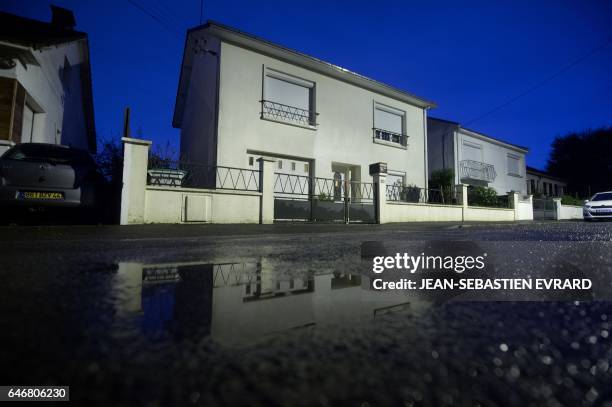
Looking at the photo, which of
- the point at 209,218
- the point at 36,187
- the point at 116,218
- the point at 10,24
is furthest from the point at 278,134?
the point at 10,24

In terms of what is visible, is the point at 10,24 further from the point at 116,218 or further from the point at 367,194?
the point at 367,194

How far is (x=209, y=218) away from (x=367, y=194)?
20.3ft

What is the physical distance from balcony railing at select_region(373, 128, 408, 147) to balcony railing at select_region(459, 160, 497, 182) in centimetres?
588

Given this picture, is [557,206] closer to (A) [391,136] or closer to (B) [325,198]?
(A) [391,136]

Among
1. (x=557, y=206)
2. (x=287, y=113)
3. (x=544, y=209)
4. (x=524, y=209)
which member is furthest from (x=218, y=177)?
(x=557, y=206)

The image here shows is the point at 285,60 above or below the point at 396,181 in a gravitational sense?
above

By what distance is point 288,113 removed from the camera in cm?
1209

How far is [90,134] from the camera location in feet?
65.0

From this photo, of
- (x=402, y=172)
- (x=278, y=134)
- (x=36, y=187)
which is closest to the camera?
(x=36, y=187)

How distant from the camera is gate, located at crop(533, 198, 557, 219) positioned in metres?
19.4

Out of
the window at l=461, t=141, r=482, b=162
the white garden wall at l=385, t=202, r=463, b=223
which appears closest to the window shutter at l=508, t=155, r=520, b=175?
the window at l=461, t=141, r=482, b=162

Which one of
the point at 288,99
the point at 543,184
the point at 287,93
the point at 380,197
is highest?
the point at 287,93

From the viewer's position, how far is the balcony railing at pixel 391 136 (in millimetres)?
14438

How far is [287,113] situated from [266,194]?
179 inches
